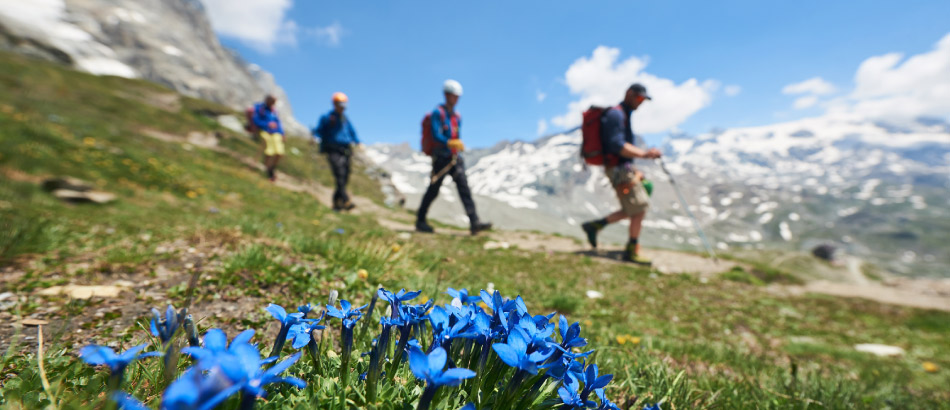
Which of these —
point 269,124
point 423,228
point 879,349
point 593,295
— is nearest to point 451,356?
point 593,295

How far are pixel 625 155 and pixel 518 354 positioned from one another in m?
9.72

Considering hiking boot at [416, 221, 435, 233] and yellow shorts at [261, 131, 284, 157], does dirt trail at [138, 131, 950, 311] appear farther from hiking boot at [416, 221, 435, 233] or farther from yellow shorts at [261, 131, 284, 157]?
yellow shorts at [261, 131, 284, 157]

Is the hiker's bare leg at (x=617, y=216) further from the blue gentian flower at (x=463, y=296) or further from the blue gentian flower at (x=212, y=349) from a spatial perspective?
the blue gentian flower at (x=212, y=349)

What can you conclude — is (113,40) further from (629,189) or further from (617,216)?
(629,189)

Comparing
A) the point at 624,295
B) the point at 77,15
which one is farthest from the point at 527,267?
the point at 77,15

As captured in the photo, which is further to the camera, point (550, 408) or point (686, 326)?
point (686, 326)

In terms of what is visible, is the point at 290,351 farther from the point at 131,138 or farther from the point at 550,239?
the point at 131,138

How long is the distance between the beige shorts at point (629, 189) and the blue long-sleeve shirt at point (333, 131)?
947cm

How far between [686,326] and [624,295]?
4.46 feet

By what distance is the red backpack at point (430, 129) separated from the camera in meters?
11.6

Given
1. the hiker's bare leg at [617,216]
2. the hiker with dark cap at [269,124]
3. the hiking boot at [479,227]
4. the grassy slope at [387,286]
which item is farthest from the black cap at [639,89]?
the hiker with dark cap at [269,124]

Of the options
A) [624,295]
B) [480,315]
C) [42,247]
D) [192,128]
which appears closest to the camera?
[480,315]

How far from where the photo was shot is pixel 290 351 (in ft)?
7.34

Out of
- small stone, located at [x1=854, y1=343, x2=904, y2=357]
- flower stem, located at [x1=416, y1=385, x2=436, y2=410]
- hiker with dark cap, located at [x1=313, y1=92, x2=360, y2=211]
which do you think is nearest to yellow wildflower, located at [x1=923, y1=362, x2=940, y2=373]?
small stone, located at [x1=854, y1=343, x2=904, y2=357]
